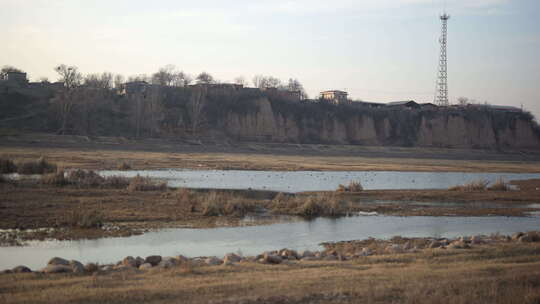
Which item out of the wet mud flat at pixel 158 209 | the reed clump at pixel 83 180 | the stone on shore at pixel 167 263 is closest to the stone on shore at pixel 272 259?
the stone on shore at pixel 167 263

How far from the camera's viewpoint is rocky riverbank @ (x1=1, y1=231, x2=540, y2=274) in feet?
40.0

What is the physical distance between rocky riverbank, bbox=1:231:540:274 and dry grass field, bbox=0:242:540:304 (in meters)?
0.44

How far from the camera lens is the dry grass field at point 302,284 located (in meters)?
9.57

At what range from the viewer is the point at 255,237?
63.6ft

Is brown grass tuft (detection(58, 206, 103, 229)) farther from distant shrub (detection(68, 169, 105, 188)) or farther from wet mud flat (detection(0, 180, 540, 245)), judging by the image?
distant shrub (detection(68, 169, 105, 188))

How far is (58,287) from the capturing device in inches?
403

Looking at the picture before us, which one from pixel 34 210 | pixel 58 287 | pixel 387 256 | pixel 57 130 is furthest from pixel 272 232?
pixel 57 130

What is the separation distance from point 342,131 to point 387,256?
280ft

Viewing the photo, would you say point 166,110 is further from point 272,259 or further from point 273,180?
point 272,259

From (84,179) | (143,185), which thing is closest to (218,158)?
(84,179)

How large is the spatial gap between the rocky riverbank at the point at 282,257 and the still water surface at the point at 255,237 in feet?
4.81

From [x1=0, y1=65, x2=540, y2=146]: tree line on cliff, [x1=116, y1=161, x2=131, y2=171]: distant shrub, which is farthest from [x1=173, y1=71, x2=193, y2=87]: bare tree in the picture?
[x1=116, y1=161, x2=131, y2=171]: distant shrub

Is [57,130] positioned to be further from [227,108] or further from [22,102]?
[227,108]

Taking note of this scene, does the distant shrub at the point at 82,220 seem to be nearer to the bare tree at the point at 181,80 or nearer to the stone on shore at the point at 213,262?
the stone on shore at the point at 213,262
